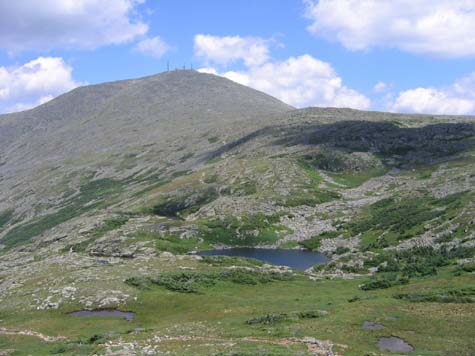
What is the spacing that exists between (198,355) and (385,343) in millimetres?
17210

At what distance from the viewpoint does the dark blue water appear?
110m

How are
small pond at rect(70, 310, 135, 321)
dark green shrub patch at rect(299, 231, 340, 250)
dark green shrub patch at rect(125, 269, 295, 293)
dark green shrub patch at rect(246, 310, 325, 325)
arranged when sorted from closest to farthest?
dark green shrub patch at rect(246, 310, 325, 325) → small pond at rect(70, 310, 135, 321) → dark green shrub patch at rect(125, 269, 295, 293) → dark green shrub patch at rect(299, 231, 340, 250)

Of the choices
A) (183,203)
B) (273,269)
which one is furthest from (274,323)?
(183,203)

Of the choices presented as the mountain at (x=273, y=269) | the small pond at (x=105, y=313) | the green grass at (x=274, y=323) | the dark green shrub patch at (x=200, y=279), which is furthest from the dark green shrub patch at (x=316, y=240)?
the small pond at (x=105, y=313)

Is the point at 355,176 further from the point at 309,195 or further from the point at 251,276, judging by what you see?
the point at 251,276

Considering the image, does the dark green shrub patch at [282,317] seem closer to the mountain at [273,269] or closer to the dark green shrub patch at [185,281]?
the mountain at [273,269]

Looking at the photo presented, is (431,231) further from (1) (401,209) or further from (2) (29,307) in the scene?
(2) (29,307)

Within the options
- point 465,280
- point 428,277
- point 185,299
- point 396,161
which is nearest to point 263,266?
point 185,299

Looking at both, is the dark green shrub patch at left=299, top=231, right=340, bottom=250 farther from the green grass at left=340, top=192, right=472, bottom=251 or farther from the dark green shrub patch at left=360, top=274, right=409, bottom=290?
the dark green shrub patch at left=360, top=274, right=409, bottom=290

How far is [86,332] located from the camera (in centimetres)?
6200

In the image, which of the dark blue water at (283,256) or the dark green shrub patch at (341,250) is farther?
the dark green shrub patch at (341,250)

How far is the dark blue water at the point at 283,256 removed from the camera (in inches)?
4347

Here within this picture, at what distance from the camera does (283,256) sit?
12025 centimetres

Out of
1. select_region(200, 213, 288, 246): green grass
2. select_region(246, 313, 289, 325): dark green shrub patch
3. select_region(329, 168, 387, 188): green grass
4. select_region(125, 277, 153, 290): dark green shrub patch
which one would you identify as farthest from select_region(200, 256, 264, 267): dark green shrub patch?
select_region(329, 168, 387, 188): green grass
